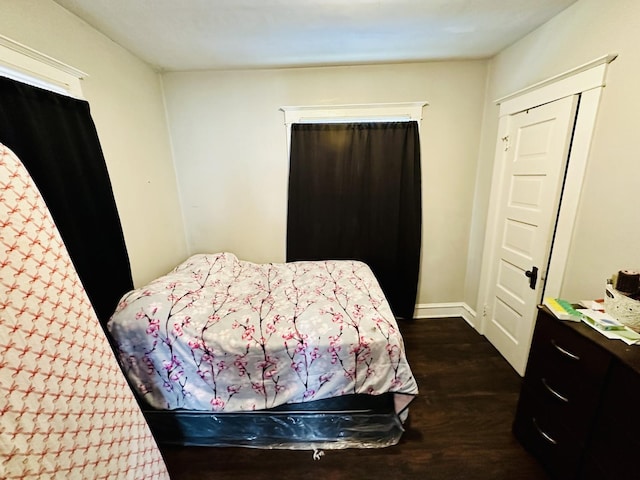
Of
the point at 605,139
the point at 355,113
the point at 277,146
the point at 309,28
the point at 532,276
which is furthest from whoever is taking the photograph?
the point at 277,146

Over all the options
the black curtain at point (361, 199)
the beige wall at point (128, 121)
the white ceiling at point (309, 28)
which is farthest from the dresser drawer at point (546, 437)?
the beige wall at point (128, 121)

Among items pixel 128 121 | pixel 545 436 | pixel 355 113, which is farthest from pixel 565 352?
pixel 128 121

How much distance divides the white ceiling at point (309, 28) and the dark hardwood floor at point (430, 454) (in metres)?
2.61

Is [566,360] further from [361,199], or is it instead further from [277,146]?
[277,146]

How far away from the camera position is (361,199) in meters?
2.67

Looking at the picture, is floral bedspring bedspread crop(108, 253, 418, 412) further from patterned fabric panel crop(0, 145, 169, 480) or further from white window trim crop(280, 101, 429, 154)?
white window trim crop(280, 101, 429, 154)

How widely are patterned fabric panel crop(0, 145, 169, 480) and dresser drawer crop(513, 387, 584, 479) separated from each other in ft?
6.44

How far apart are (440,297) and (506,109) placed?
1.95 m

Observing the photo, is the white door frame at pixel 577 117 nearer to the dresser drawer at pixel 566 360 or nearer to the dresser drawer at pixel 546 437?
the dresser drawer at pixel 566 360

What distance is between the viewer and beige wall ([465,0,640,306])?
130 cm

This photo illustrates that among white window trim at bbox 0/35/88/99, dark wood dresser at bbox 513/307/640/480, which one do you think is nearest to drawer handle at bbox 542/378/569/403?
dark wood dresser at bbox 513/307/640/480

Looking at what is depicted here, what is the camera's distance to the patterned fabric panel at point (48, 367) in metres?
0.74

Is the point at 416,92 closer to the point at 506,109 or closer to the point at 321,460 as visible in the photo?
the point at 506,109

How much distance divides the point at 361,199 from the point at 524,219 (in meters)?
1.37
